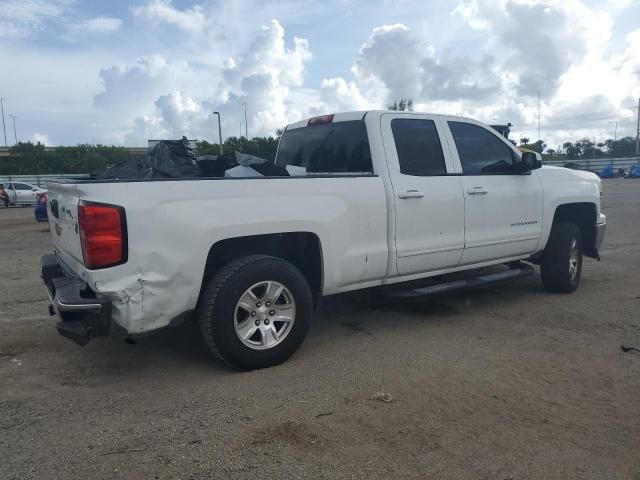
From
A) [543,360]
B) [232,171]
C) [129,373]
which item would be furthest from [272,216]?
[543,360]

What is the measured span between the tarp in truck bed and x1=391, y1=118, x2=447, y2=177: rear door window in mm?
1091

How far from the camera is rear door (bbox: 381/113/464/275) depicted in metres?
Answer: 4.63

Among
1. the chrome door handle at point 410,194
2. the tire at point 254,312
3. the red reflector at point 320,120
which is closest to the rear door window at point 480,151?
the chrome door handle at point 410,194

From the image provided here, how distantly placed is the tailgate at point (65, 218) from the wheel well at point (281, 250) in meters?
0.89

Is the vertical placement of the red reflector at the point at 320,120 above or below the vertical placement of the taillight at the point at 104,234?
above

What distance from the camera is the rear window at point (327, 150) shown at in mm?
4789

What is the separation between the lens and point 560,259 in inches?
239

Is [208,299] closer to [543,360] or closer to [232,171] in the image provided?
[232,171]

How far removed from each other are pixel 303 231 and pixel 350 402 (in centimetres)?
130

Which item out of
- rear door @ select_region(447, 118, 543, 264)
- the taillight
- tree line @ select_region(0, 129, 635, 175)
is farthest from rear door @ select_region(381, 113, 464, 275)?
tree line @ select_region(0, 129, 635, 175)

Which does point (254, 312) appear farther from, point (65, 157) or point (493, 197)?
point (65, 157)

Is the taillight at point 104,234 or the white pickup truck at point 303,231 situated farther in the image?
the white pickup truck at point 303,231

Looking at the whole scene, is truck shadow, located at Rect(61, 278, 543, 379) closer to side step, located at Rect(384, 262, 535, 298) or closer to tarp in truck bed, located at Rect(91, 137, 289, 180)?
side step, located at Rect(384, 262, 535, 298)

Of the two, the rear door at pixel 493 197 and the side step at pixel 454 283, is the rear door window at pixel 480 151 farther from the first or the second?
the side step at pixel 454 283
